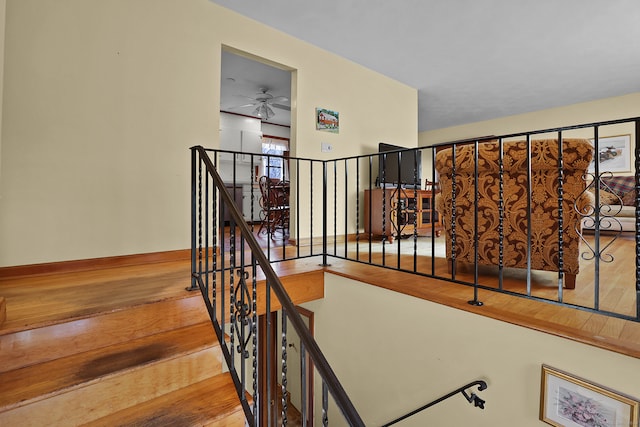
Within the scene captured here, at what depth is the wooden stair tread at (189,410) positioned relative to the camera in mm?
1304

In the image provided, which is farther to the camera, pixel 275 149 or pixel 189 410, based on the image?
pixel 275 149

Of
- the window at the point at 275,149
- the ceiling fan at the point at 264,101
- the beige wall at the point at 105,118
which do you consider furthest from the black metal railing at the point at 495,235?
the window at the point at 275,149

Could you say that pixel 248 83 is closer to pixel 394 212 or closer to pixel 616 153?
pixel 394 212

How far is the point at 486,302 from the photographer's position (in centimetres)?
183

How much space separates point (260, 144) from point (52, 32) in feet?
15.5

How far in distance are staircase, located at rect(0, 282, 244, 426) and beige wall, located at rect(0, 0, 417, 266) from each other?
0.90 metres

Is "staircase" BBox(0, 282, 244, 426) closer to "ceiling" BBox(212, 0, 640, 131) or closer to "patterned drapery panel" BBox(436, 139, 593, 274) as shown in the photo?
"patterned drapery panel" BBox(436, 139, 593, 274)

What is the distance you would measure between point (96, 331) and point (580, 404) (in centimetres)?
234

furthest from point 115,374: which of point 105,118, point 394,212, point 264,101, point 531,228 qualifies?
point 264,101

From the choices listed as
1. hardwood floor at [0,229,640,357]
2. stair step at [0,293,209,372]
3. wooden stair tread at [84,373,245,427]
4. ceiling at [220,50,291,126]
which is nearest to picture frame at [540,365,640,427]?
hardwood floor at [0,229,640,357]

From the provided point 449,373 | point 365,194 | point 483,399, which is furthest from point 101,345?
point 365,194

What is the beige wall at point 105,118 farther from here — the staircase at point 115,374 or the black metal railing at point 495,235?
the staircase at point 115,374

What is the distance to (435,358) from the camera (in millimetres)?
1917

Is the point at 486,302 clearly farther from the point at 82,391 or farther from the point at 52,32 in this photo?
the point at 52,32
